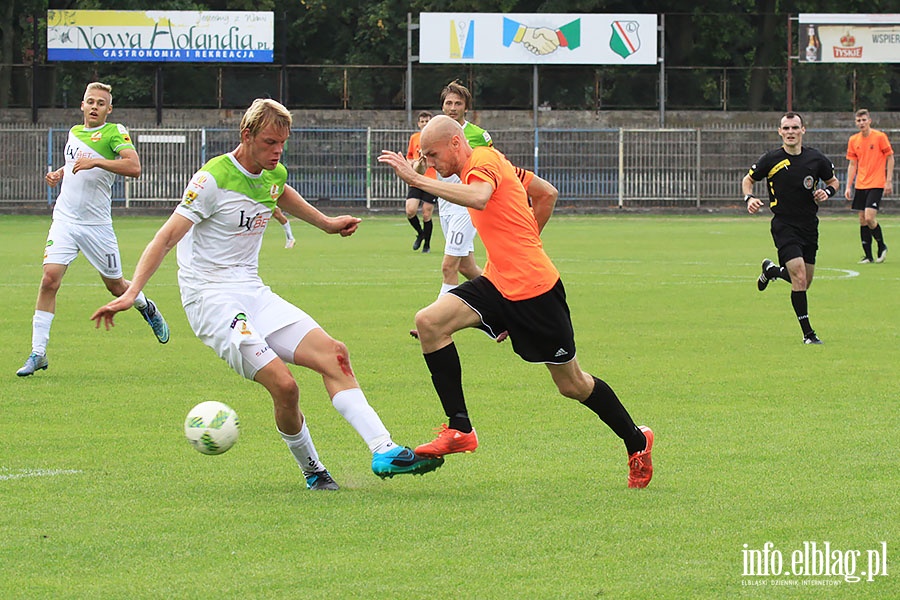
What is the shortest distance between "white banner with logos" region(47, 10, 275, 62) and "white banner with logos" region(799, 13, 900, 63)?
692 inches

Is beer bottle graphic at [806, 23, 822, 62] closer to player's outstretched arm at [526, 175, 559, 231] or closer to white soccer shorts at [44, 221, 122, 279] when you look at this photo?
white soccer shorts at [44, 221, 122, 279]

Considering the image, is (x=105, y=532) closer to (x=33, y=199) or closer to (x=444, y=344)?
(x=444, y=344)

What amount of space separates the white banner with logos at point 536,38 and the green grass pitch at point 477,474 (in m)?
28.3

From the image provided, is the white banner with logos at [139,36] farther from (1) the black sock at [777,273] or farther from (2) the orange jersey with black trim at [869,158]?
(1) the black sock at [777,273]

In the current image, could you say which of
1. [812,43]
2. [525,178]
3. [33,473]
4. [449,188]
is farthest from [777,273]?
[812,43]

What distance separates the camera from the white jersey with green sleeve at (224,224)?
22.7 feet

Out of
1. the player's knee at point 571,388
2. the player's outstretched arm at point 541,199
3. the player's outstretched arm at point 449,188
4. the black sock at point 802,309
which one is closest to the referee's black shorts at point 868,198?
the black sock at point 802,309

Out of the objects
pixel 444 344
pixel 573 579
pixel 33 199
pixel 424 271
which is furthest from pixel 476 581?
pixel 33 199

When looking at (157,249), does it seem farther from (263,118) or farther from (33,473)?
(33,473)

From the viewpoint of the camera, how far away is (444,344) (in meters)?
7.42

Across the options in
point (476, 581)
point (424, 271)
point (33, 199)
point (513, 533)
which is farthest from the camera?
point (33, 199)

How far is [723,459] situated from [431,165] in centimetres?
226

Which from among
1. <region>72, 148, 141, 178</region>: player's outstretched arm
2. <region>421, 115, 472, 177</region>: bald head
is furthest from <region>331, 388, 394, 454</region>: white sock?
<region>72, 148, 141, 178</region>: player's outstretched arm

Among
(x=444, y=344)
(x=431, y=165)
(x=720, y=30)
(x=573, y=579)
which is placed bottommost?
(x=573, y=579)
